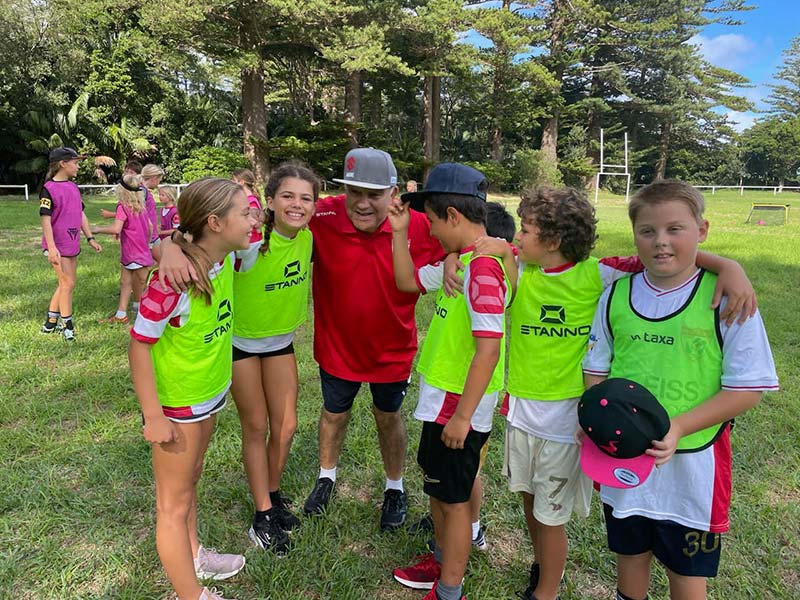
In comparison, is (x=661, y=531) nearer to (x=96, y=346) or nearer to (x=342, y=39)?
(x=96, y=346)

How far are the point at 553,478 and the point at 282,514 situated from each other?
1.48 m

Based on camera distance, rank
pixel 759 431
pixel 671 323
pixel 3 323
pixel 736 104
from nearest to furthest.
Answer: pixel 671 323, pixel 759 431, pixel 3 323, pixel 736 104

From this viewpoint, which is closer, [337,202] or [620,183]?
[337,202]

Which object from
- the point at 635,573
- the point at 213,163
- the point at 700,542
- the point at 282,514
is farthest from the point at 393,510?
the point at 213,163

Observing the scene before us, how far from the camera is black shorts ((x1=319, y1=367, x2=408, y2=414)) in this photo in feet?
9.75

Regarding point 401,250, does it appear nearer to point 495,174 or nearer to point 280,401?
point 280,401

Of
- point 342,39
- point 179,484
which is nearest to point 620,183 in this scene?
point 342,39

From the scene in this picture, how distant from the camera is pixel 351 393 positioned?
3045mm

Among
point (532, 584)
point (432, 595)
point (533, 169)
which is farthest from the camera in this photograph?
point (533, 169)

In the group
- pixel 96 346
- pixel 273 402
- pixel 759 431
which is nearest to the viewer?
pixel 273 402

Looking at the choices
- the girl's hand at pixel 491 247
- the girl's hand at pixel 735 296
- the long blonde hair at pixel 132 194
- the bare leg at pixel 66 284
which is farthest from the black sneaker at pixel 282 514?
the long blonde hair at pixel 132 194

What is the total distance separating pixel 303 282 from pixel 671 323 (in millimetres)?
1735

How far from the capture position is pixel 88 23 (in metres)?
25.8

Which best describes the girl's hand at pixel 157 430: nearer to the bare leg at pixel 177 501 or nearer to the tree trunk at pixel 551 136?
the bare leg at pixel 177 501
